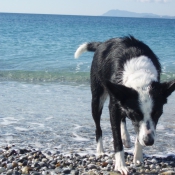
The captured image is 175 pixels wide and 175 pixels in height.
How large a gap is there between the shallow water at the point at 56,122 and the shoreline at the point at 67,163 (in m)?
0.45

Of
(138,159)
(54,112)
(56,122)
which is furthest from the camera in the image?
(54,112)

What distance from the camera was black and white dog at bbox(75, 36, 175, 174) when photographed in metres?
4.50

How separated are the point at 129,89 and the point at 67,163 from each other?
154cm

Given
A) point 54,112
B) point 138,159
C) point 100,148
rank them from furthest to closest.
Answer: point 54,112 → point 100,148 → point 138,159

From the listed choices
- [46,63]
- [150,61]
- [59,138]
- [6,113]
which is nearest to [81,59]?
[46,63]

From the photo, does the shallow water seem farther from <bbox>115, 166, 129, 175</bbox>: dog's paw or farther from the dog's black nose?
the dog's black nose

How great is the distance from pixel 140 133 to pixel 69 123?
12.3 ft

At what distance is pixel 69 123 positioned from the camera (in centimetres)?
814

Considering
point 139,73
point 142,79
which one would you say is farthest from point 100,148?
point 142,79

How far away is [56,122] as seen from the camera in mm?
8234

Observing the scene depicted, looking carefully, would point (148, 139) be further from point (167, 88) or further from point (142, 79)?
point (142, 79)

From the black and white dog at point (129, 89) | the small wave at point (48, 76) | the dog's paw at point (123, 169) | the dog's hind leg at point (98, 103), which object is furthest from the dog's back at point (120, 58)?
the small wave at point (48, 76)

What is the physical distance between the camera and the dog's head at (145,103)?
14.6ft

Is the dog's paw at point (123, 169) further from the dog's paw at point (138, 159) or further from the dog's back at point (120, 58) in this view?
the dog's back at point (120, 58)
